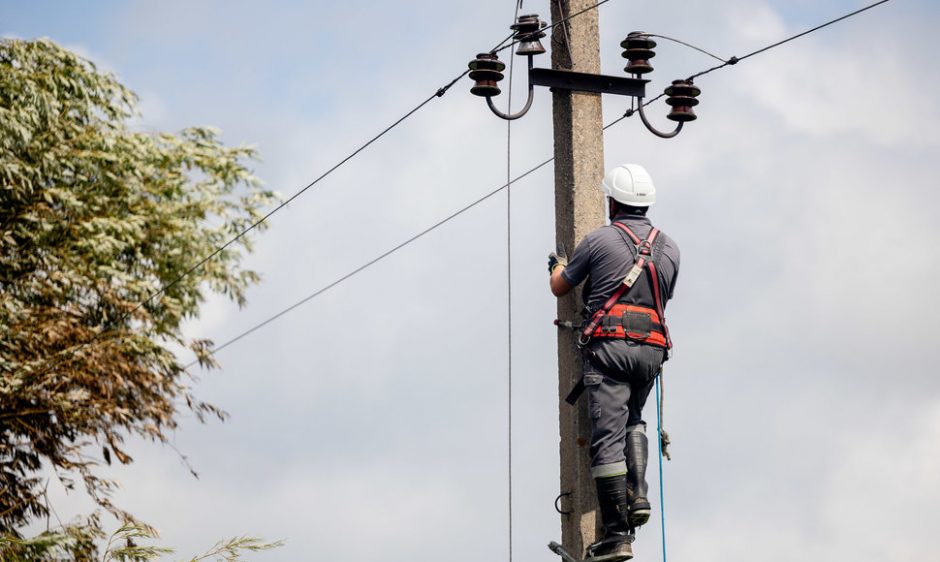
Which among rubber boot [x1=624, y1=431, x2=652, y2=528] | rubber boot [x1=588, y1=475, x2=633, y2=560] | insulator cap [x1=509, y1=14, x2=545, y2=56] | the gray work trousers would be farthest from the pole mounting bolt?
rubber boot [x1=588, y1=475, x2=633, y2=560]

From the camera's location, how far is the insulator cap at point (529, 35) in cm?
950

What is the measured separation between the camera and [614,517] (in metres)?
8.52

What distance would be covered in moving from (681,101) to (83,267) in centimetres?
1448

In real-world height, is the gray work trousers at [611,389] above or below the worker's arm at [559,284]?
below

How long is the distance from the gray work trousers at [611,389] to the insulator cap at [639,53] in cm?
215

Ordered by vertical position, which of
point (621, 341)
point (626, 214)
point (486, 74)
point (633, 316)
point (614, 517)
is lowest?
point (614, 517)

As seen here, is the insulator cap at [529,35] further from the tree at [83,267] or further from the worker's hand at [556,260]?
the tree at [83,267]

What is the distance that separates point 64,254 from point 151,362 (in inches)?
85.6

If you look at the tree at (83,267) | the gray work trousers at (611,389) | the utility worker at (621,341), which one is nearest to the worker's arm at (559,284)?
the utility worker at (621,341)

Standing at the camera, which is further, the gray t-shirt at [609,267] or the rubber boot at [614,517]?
the gray t-shirt at [609,267]

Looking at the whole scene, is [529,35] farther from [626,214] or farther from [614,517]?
[614,517]

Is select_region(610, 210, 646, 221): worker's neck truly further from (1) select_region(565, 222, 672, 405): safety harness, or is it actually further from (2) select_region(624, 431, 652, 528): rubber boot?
(2) select_region(624, 431, 652, 528): rubber boot

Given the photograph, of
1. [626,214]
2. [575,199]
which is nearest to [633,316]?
[626,214]

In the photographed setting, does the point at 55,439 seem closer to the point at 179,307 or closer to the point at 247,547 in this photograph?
the point at 179,307
